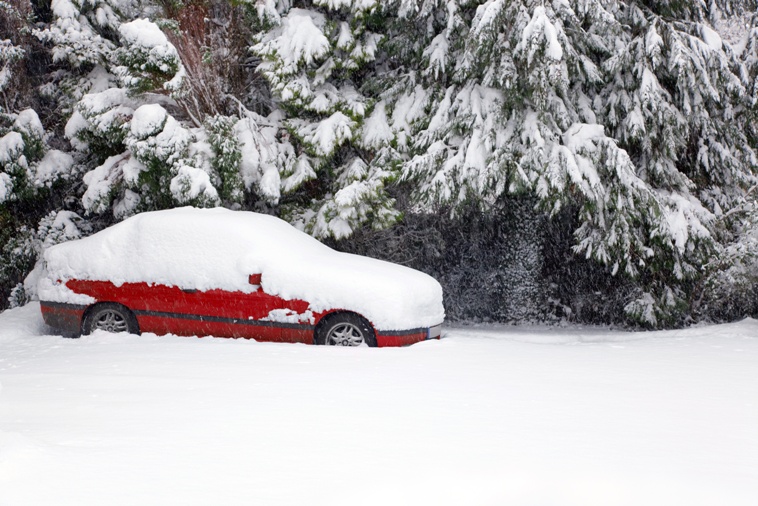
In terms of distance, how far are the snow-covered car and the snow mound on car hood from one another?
0.04 ft

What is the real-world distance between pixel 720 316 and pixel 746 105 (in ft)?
11.8

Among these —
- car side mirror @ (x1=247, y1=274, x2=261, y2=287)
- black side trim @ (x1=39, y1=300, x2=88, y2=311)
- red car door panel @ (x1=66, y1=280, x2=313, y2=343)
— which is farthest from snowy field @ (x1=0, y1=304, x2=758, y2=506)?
black side trim @ (x1=39, y1=300, x2=88, y2=311)

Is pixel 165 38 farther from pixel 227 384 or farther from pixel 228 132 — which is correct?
pixel 227 384

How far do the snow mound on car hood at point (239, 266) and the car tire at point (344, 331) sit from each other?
0.14 metres

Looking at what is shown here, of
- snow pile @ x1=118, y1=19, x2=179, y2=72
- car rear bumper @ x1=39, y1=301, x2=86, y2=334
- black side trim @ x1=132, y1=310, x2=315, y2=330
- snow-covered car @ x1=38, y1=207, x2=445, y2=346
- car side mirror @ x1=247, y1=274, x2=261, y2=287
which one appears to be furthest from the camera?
snow pile @ x1=118, y1=19, x2=179, y2=72

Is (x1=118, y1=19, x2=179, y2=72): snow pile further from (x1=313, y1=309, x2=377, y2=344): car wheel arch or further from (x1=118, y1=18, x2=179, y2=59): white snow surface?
(x1=313, y1=309, x2=377, y2=344): car wheel arch

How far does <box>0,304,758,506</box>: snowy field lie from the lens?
3133mm

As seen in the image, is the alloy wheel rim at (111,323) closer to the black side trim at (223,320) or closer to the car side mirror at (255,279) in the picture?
the black side trim at (223,320)

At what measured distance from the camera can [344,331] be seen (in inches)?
282

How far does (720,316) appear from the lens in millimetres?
11602

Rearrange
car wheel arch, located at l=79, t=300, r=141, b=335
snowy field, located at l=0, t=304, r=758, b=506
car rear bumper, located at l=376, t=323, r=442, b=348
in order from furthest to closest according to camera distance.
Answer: car wheel arch, located at l=79, t=300, r=141, b=335, car rear bumper, located at l=376, t=323, r=442, b=348, snowy field, located at l=0, t=304, r=758, b=506

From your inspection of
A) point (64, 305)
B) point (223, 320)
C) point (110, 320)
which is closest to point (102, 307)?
point (110, 320)

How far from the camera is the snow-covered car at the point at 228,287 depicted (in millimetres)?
7137

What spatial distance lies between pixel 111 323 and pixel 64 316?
0.62 meters
